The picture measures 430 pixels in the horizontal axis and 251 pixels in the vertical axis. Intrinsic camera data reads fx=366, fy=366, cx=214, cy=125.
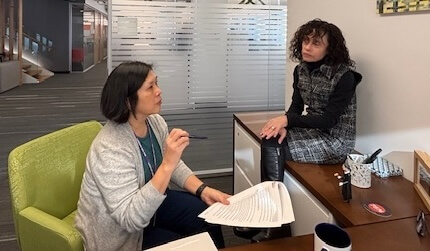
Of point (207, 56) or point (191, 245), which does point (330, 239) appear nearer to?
point (191, 245)

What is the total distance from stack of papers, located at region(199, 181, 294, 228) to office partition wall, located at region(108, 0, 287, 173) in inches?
81.5

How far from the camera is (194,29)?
3244mm

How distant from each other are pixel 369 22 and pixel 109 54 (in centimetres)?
210

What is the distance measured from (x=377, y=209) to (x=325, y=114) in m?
0.57

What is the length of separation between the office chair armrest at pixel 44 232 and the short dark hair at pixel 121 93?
43cm

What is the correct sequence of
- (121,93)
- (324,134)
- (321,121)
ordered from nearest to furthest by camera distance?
(121,93), (321,121), (324,134)

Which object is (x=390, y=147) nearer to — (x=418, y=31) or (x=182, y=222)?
(x=418, y=31)

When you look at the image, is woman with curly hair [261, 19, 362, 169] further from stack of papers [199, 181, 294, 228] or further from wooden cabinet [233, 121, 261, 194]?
stack of papers [199, 181, 294, 228]

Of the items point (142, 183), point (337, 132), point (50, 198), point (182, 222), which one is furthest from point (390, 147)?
point (50, 198)

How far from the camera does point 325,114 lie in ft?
5.71

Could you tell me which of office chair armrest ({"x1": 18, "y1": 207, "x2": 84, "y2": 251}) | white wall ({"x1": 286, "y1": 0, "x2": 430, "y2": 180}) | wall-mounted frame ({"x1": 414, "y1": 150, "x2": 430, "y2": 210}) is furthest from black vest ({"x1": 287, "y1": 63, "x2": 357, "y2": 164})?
office chair armrest ({"x1": 18, "y1": 207, "x2": 84, "y2": 251})

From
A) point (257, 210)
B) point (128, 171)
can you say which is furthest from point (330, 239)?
point (128, 171)

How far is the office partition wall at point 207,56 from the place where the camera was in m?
3.11

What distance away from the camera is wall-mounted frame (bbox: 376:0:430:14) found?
1.47 m
